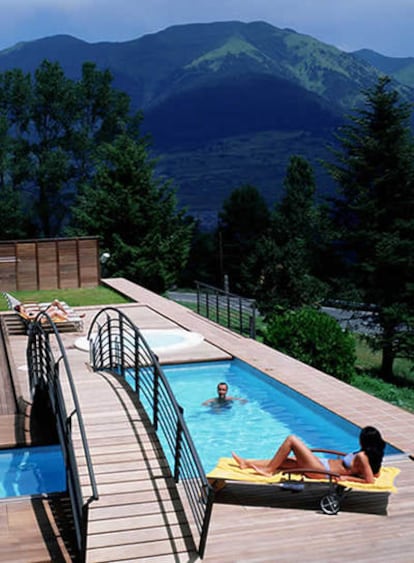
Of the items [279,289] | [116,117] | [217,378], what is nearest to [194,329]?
[217,378]

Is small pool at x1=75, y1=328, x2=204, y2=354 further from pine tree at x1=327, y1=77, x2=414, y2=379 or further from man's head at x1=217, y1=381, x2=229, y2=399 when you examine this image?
pine tree at x1=327, y1=77, x2=414, y2=379

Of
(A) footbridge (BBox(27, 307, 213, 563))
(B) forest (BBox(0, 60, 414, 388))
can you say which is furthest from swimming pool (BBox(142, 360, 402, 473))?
(B) forest (BBox(0, 60, 414, 388))

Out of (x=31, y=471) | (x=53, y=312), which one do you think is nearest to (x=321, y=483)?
(x=31, y=471)

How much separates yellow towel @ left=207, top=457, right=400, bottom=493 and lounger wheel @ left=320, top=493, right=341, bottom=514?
0.16 meters

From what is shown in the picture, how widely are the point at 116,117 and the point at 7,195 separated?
1068cm

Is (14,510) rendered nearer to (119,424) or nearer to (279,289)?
(119,424)

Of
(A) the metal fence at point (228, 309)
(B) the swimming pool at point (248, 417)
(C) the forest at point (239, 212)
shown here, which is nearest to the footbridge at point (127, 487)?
(B) the swimming pool at point (248, 417)

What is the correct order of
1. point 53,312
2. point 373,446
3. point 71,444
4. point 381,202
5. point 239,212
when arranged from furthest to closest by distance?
point 239,212 → point 381,202 → point 53,312 → point 373,446 → point 71,444

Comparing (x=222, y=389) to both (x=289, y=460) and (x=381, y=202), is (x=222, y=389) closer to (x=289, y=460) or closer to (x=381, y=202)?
(x=289, y=460)

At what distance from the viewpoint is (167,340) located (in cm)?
1547

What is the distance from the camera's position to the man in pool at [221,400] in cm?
1176

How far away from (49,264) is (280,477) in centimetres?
1943

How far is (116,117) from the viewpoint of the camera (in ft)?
177

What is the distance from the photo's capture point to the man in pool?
1176 cm
